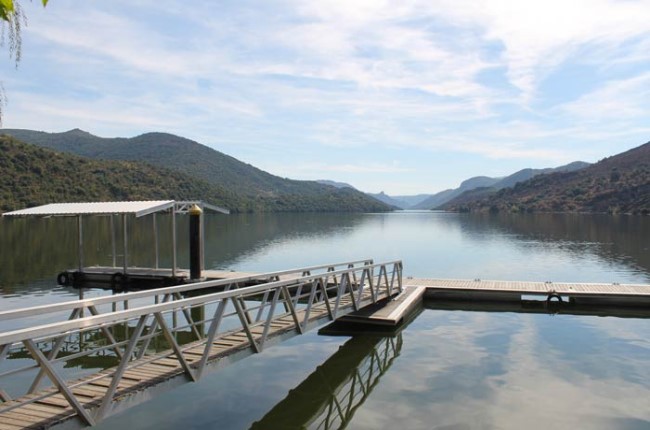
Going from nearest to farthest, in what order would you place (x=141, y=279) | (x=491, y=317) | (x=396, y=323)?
1. (x=396, y=323)
2. (x=491, y=317)
3. (x=141, y=279)

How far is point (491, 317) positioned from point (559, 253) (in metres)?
22.3

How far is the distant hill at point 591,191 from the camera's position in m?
116

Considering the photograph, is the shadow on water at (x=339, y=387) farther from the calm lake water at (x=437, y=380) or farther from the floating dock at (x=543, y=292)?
the floating dock at (x=543, y=292)

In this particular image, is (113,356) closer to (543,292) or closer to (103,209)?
(103,209)

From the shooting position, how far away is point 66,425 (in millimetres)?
5309

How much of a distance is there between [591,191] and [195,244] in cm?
13319

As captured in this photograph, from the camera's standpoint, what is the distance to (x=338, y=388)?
9.80 metres

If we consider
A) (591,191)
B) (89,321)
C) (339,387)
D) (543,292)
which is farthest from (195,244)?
(591,191)

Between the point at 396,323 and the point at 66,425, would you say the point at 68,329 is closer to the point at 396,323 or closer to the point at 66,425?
the point at 66,425

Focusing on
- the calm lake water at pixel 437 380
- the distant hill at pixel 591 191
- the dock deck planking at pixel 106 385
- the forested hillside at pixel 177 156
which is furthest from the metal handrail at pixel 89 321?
the forested hillside at pixel 177 156

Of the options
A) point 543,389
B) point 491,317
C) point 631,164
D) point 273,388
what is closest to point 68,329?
point 273,388

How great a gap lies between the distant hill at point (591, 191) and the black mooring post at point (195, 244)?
99111mm

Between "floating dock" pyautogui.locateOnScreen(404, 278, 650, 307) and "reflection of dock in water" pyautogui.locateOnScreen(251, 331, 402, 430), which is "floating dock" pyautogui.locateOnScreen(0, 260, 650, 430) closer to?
"floating dock" pyautogui.locateOnScreen(404, 278, 650, 307)

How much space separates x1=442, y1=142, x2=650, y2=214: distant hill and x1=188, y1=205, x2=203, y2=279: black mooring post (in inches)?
3902
